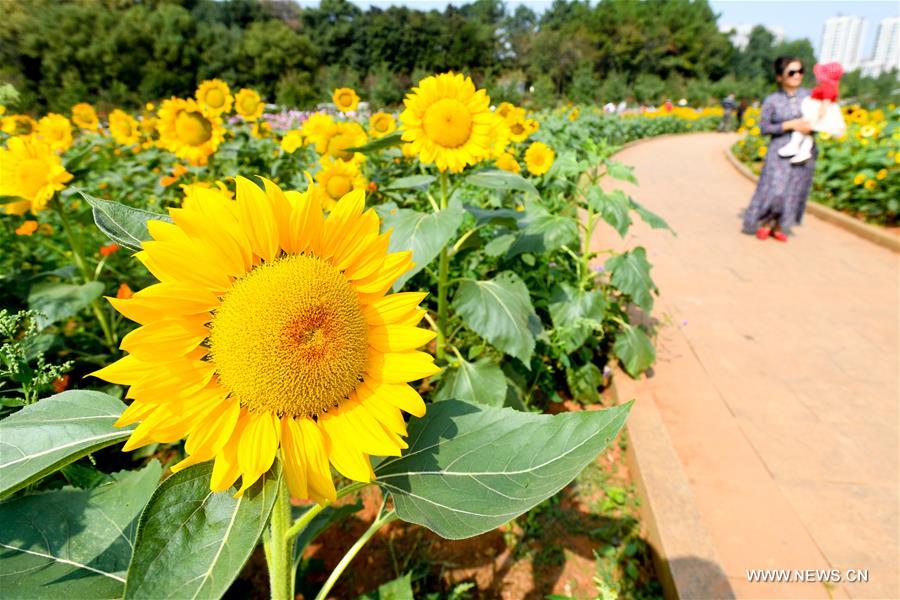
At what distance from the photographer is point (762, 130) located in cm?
564

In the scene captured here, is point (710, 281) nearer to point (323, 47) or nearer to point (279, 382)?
point (279, 382)

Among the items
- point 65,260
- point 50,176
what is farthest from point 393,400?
point 65,260

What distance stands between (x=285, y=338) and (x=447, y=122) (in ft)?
5.04

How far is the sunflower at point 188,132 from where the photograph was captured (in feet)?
9.45

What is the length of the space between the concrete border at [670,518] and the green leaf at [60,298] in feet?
8.05

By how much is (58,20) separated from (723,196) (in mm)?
37229

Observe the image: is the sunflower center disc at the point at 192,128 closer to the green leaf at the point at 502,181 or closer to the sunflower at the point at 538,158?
the green leaf at the point at 502,181

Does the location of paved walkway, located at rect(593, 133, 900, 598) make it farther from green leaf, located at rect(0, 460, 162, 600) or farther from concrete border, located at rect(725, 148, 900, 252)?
green leaf, located at rect(0, 460, 162, 600)

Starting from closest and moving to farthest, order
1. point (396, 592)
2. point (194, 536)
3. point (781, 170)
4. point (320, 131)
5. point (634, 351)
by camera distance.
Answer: point (194, 536) → point (396, 592) → point (634, 351) → point (320, 131) → point (781, 170)

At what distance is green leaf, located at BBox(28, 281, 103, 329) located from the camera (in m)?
1.86

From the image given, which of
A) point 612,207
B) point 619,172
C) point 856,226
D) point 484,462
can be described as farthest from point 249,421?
point 856,226

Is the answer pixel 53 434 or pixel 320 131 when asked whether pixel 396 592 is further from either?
pixel 320 131

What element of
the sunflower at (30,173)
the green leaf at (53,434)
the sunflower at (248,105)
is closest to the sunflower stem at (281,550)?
the green leaf at (53,434)

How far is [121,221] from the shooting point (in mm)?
752
